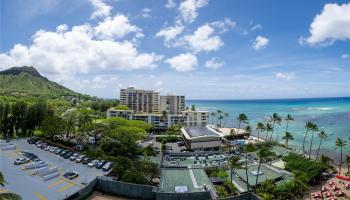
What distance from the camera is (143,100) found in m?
108

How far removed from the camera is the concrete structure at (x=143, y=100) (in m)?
107

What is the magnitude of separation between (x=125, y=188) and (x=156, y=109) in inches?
3029

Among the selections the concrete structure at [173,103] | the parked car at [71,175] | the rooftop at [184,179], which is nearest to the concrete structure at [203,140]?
the rooftop at [184,179]

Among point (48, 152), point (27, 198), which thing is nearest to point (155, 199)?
point (27, 198)

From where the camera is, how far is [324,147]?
67.8 meters

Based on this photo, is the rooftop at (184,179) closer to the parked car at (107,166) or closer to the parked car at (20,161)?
the parked car at (107,166)

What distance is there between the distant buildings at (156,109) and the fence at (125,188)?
5306cm

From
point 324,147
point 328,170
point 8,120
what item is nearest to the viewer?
point 328,170

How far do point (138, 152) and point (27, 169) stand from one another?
17926 millimetres

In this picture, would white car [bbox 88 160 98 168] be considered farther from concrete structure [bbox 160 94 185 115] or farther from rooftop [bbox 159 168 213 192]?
concrete structure [bbox 160 94 185 115]

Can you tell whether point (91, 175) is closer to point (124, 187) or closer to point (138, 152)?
point (124, 187)

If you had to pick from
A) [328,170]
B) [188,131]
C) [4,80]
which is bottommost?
[328,170]

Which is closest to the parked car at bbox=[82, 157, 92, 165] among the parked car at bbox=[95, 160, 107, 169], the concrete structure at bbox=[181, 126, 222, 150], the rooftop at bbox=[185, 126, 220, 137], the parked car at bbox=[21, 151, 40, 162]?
the parked car at bbox=[95, 160, 107, 169]

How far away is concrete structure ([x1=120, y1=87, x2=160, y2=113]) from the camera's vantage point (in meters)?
107
